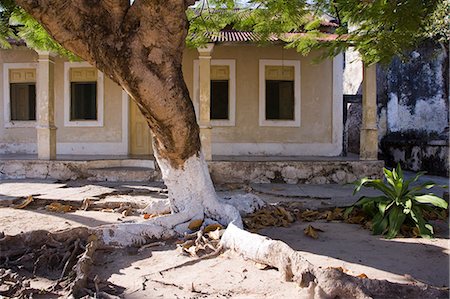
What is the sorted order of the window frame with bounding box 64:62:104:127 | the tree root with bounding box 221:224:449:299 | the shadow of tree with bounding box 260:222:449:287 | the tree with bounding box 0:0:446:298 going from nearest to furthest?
the tree root with bounding box 221:224:449:299
the shadow of tree with bounding box 260:222:449:287
the tree with bounding box 0:0:446:298
the window frame with bounding box 64:62:104:127

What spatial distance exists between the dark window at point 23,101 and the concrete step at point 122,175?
377 centimetres

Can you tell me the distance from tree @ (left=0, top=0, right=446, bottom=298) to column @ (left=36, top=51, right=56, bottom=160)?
4231 mm

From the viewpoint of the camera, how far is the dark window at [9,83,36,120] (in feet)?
36.8

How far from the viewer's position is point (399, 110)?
1270 centimetres

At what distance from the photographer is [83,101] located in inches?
440

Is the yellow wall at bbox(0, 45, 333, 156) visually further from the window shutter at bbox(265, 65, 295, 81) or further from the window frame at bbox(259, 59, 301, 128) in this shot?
the window shutter at bbox(265, 65, 295, 81)

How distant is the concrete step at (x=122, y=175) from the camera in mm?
8859

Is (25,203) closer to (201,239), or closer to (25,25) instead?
(25,25)

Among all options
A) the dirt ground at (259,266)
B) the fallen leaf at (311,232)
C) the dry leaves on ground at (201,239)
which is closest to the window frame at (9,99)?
the dirt ground at (259,266)

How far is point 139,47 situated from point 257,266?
2464 mm

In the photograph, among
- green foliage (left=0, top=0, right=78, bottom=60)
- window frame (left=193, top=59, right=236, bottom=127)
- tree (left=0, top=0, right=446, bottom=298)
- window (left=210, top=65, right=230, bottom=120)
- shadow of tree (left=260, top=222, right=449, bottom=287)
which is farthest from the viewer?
window (left=210, top=65, right=230, bottom=120)

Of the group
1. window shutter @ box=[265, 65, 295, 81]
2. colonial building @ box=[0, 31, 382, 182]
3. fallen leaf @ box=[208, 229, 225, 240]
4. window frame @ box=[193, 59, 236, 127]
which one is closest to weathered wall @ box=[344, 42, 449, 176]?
colonial building @ box=[0, 31, 382, 182]

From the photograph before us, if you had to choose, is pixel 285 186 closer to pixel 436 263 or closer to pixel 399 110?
pixel 436 263

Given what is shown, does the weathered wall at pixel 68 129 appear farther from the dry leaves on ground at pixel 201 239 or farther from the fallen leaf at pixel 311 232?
the fallen leaf at pixel 311 232
